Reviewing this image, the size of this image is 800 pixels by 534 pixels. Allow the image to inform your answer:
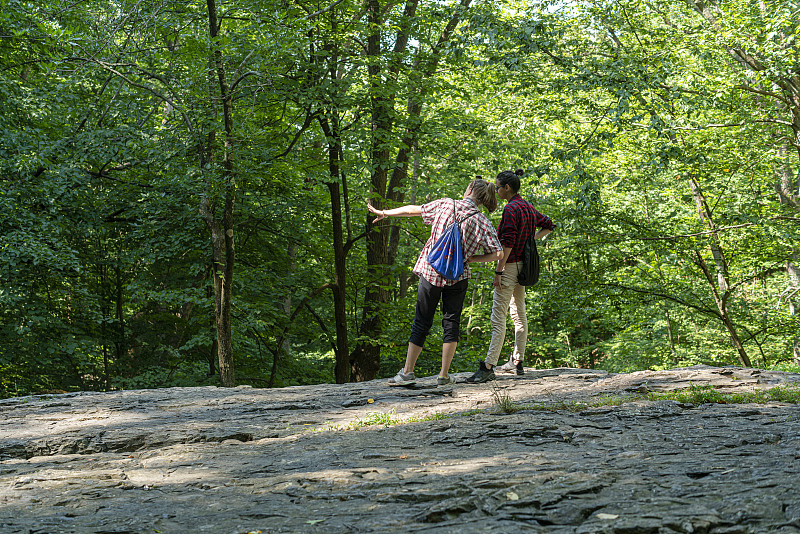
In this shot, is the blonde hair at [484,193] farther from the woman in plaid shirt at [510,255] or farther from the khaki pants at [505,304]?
the khaki pants at [505,304]

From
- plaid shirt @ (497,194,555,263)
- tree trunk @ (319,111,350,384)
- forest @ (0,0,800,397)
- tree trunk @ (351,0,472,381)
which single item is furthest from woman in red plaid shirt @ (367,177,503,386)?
tree trunk @ (319,111,350,384)

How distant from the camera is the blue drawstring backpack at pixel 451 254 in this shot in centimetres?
574

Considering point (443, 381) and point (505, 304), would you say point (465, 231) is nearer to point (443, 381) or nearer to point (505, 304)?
point (505, 304)

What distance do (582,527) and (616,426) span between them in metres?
A: 2.12

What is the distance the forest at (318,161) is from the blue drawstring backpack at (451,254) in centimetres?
432

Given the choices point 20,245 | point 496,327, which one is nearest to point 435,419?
point 496,327

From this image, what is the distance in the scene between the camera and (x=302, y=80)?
973cm

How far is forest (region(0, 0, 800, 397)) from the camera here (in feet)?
31.0

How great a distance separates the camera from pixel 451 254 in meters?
5.76

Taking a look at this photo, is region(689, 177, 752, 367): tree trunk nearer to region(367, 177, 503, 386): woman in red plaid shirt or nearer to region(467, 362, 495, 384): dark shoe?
region(467, 362, 495, 384): dark shoe

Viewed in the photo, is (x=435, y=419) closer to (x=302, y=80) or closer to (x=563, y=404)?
(x=563, y=404)

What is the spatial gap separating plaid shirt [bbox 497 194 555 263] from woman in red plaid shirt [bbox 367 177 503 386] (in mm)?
242

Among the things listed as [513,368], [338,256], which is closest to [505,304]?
[513,368]

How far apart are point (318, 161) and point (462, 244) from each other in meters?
6.40
